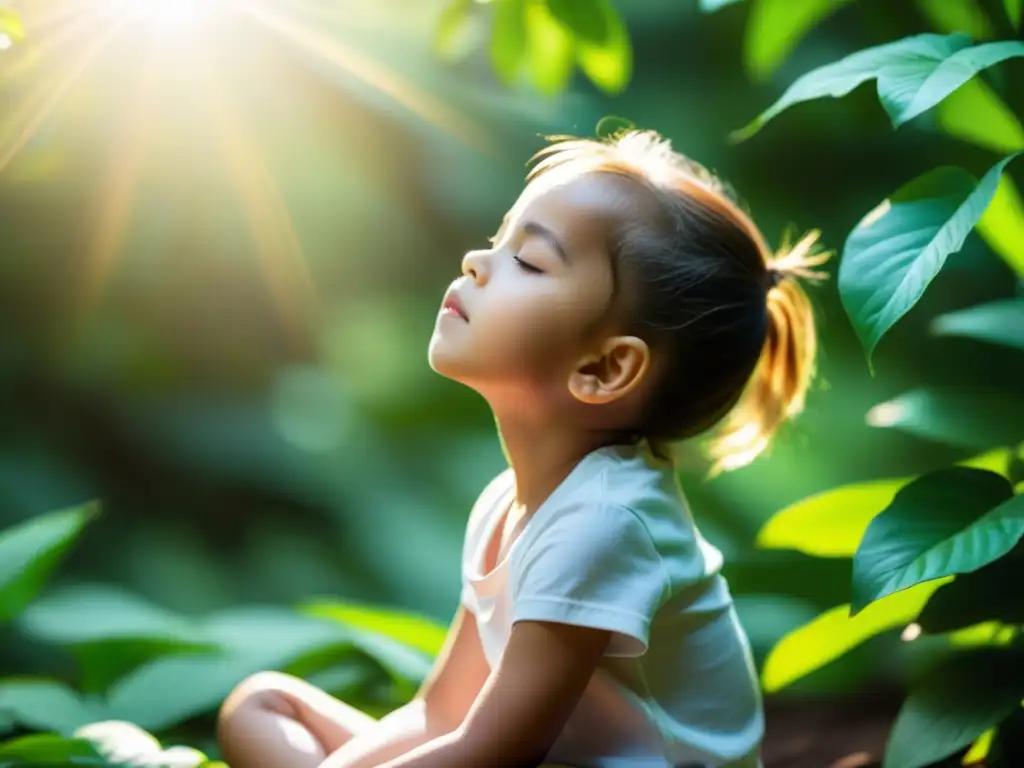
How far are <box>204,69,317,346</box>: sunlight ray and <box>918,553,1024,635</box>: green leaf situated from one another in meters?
1.39

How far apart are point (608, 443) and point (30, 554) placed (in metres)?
0.61

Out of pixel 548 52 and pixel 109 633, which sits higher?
pixel 548 52

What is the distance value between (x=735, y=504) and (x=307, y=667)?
721mm

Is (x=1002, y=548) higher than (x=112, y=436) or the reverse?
the reverse

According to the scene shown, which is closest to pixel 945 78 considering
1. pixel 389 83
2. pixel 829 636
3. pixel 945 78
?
pixel 945 78

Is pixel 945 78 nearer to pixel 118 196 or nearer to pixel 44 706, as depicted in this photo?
pixel 44 706

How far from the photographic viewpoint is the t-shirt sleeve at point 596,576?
0.82m

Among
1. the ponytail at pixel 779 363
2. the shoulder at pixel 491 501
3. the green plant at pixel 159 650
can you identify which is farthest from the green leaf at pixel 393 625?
the ponytail at pixel 779 363

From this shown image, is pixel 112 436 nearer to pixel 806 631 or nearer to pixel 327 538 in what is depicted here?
pixel 327 538

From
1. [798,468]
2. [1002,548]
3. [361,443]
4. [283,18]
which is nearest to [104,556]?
[361,443]

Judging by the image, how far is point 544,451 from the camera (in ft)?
3.05

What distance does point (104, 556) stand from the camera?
1.81 m

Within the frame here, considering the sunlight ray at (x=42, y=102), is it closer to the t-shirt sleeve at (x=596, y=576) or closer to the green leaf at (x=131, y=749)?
the green leaf at (x=131, y=749)

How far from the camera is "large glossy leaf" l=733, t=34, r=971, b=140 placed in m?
0.91
